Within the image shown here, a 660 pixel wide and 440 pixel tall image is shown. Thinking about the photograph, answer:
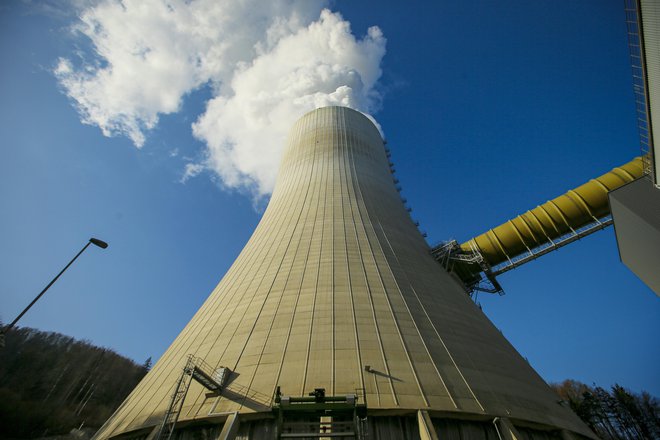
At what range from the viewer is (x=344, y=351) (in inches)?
276

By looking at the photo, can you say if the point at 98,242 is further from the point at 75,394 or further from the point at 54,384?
the point at 75,394

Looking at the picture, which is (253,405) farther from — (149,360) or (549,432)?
(149,360)

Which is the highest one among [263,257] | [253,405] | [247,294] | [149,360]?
[149,360]

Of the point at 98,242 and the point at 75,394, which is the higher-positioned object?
the point at 75,394

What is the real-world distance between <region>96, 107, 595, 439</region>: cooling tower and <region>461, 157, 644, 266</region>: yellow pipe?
15.1 feet

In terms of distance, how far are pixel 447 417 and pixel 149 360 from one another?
46.1 metres

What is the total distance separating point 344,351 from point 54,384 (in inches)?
1345

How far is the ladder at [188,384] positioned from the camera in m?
5.96

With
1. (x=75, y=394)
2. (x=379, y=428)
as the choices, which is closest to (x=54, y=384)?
(x=75, y=394)

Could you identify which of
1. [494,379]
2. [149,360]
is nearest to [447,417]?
[494,379]

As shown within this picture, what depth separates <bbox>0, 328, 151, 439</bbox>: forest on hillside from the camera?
24953 mm

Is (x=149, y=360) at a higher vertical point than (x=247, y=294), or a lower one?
higher

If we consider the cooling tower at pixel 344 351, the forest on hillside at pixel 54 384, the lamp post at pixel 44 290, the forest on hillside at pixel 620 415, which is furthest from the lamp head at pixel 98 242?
the forest on hillside at pixel 620 415

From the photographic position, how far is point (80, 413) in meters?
28.8
